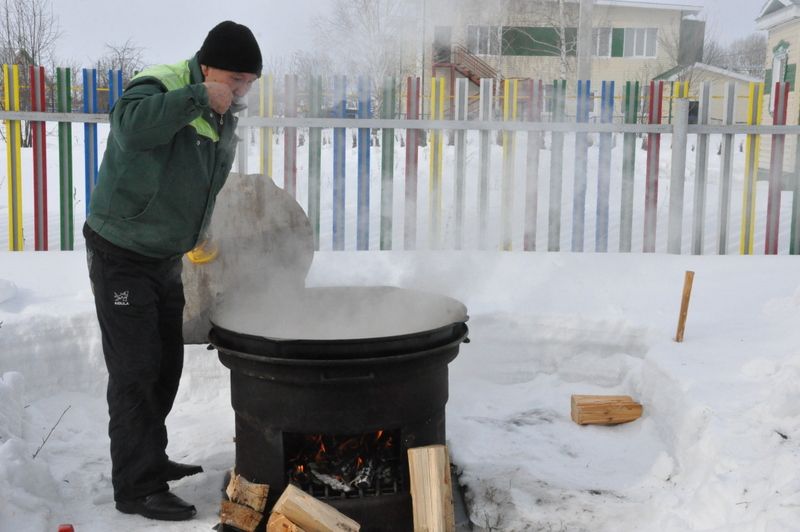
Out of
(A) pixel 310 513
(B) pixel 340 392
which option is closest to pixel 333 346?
(B) pixel 340 392

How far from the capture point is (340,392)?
115 inches

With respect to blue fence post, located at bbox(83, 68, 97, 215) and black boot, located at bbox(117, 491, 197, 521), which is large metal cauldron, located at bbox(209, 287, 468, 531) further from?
blue fence post, located at bbox(83, 68, 97, 215)

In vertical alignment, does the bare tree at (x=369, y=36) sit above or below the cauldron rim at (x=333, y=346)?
above

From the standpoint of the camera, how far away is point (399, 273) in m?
5.48

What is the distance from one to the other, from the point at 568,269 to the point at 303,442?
3.28 m

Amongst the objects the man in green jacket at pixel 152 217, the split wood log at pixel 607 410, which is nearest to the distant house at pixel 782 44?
the split wood log at pixel 607 410

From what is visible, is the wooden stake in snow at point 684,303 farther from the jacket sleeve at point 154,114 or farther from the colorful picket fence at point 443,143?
the jacket sleeve at point 154,114

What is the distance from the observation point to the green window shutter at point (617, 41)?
31.2 metres

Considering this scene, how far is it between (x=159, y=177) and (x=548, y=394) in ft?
8.88

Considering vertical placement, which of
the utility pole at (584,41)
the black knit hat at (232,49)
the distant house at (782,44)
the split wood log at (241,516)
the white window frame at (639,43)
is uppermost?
the white window frame at (639,43)

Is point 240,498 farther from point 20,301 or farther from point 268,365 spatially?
point 20,301

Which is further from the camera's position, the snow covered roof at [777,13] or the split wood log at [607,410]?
the snow covered roof at [777,13]

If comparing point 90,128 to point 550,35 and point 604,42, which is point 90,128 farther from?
point 604,42

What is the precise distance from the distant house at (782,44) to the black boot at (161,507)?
15104mm
